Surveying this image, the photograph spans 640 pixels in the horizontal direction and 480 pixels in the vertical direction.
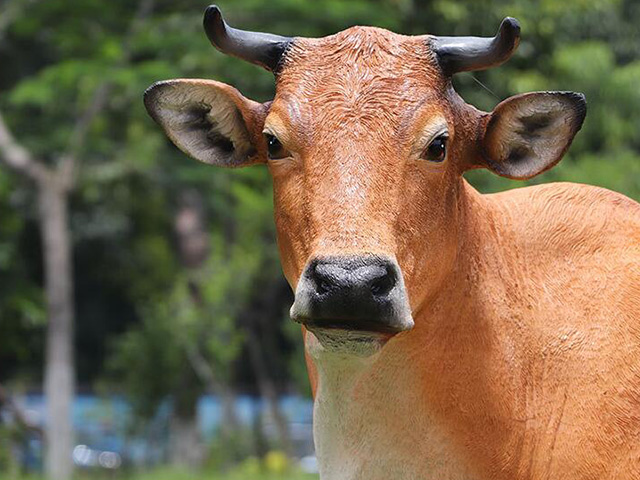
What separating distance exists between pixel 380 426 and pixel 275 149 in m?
1.09

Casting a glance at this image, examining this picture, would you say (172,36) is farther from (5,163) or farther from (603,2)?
(603,2)

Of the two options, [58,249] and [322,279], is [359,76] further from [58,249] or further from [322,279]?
[58,249]

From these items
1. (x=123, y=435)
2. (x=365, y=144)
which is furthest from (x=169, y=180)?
(x=365, y=144)

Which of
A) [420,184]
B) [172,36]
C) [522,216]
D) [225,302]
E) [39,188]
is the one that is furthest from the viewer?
[225,302]

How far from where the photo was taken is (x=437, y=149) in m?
4.12

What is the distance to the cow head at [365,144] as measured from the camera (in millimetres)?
3687

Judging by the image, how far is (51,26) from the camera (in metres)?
18.5

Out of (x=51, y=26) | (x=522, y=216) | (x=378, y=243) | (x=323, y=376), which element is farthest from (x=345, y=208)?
(x=51, y=26)

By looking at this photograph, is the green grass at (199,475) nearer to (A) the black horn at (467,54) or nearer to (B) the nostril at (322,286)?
(A) the black horn at (467,54)

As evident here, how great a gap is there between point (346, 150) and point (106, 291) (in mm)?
27588

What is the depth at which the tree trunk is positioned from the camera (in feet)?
58.9

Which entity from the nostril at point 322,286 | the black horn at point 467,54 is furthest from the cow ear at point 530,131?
the nostril at point 322,286

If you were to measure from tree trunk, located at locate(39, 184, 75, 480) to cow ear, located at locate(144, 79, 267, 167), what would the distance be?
14036mm

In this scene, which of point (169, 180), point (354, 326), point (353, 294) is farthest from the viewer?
point (169, 180)
